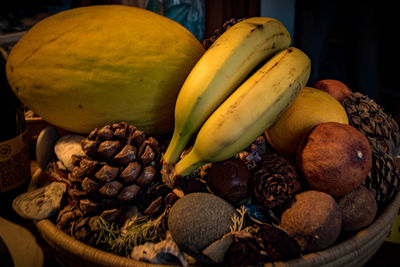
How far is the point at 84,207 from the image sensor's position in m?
0.61

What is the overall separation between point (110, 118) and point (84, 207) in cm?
22

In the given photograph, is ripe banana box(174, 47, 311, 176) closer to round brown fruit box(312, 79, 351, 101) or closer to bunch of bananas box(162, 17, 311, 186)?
bunch of bananas box(162, 17, 311, 186)

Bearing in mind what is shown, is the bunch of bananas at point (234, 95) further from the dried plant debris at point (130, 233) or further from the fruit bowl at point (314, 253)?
the fruit bowl at point (314, 253)

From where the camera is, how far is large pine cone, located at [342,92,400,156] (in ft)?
2.42

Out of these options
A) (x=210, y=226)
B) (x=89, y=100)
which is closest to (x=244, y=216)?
(x=210, y=226)

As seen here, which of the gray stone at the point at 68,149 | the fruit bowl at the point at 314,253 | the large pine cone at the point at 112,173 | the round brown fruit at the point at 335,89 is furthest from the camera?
the round brown fruit at the point at 335,89

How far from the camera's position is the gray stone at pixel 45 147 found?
763 mm

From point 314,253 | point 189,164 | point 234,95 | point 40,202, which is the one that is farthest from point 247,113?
point 40,202

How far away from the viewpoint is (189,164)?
0.61 m

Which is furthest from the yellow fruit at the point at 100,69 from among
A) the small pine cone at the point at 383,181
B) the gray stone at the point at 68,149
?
the small pine cone at the point at 383,181

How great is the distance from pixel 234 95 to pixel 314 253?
12.8 inches

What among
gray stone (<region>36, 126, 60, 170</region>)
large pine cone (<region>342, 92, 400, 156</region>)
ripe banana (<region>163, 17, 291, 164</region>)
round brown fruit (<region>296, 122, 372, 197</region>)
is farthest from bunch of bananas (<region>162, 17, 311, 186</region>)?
gray stone (<region>36, 126, 60, 170</region>)

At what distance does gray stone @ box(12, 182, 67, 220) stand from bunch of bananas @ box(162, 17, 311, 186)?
0.86 ft

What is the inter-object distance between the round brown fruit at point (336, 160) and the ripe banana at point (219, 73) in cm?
21
